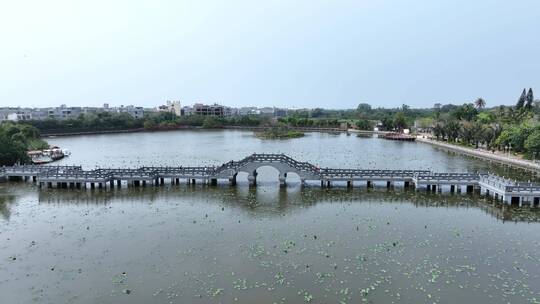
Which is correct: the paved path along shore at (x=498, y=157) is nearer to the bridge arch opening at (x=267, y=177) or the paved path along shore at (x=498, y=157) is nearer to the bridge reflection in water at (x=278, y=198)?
the bridge reflection in water at (x=278, y=198)

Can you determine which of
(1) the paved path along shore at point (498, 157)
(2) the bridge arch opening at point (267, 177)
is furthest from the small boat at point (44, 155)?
(1) the paved path along shore at point (498, 157)

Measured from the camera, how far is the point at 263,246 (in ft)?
72.4

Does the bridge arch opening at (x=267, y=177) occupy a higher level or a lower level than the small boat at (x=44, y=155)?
lower

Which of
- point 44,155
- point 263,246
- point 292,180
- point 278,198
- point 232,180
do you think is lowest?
point 263,246

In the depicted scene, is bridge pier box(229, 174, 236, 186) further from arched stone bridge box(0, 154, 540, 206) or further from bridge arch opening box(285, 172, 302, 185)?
bridge arch opening box(285, 172, 302, 185)

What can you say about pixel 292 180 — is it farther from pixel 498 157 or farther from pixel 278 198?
pixel 498 157

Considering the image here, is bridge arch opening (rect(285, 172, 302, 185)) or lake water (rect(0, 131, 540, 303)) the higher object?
bridge arch opening (rect(285, 172, 302, 185))

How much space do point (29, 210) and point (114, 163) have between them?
87.8 feet

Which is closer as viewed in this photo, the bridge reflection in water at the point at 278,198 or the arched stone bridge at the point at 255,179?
the bridge reflection in water at the point at 278,198

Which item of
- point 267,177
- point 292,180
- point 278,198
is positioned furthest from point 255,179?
point 278,198

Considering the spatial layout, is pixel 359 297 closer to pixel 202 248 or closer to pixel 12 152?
pixel 202 248

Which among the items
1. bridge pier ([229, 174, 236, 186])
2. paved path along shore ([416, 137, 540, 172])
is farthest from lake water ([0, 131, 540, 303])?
paved path along shore ([416, 137, 540, 172])

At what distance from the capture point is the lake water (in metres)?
17.1

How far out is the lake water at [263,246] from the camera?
56.2 ft
